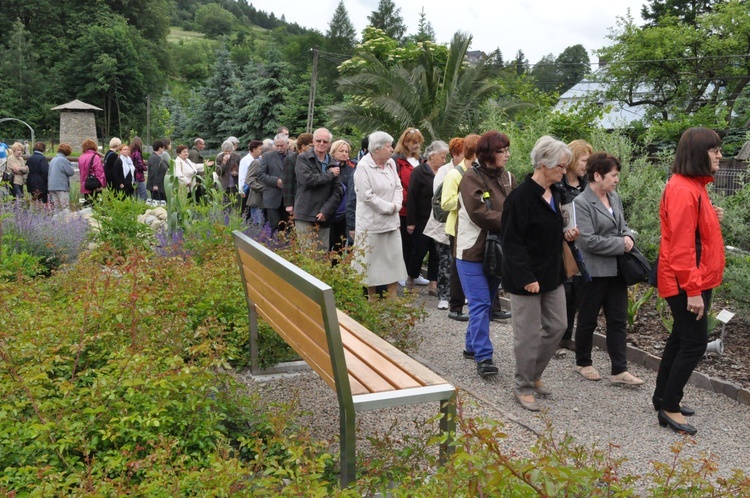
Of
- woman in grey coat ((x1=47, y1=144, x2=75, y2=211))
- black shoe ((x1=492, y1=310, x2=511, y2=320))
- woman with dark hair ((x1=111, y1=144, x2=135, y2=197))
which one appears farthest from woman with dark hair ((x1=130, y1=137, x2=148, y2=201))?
black shoe ((x1=492, y1=310, x2=511, y2=320))

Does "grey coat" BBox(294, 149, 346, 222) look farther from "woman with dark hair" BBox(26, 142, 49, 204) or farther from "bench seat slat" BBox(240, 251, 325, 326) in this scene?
"woman with dark hair" BBox(26, 142, 49, 204)

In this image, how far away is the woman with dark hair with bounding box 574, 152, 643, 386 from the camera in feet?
18.3

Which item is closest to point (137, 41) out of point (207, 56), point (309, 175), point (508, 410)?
point (207, 56)

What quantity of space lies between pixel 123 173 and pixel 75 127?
27203 millimetres

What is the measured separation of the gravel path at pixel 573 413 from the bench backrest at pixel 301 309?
Answer: 1.11ft

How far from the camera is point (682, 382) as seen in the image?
187 inches

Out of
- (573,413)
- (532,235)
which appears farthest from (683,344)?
(532,235)

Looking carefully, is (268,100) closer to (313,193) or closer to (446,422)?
(313,193)

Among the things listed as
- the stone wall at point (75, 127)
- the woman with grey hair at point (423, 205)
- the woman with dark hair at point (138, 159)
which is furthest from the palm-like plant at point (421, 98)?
the stone wall at point (75, 127)

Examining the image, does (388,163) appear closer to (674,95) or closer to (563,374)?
(563,374)

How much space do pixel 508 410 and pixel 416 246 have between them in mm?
3771

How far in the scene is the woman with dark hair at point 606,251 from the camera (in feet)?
18.3

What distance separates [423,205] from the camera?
836 cm

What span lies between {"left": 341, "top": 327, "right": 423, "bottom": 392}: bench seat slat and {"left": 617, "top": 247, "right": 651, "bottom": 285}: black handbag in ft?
7.65
